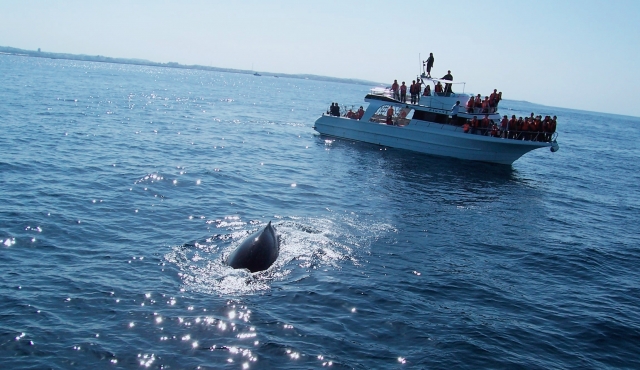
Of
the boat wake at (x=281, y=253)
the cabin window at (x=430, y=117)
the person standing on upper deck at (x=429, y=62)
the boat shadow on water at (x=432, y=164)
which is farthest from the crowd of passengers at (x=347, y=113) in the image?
the boat wake at (x=281, y=253)

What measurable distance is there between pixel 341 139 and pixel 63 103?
26.1 meters

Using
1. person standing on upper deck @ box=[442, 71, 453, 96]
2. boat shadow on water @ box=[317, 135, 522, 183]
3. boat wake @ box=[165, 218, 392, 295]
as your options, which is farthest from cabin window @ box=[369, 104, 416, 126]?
boat wake @ box=[165, 218, 392, 295]

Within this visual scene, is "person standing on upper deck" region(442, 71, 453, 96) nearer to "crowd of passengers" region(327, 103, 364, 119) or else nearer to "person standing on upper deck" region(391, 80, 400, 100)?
"person standing on upper deck" region(391, 80, 400, 100)

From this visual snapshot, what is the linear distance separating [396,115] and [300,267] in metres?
26.5

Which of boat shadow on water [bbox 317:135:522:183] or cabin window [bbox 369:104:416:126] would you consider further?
cabin window [bbox 369:104:416:126]

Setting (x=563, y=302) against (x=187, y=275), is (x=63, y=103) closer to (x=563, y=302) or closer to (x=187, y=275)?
(x=187, y=275)

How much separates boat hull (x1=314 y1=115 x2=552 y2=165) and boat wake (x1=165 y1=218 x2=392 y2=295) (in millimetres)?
18167

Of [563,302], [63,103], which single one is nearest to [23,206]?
[563,302]

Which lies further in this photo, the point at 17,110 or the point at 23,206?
the point at 17,110

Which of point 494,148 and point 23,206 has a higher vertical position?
point 494,148

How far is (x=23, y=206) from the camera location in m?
16.8

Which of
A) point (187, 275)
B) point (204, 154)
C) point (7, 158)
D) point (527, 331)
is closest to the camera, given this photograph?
point (527, 331)

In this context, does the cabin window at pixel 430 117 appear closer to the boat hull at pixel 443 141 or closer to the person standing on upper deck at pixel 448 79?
the boat hull at pixel 443 141

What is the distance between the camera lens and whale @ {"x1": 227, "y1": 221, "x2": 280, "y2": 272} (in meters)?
13.2
